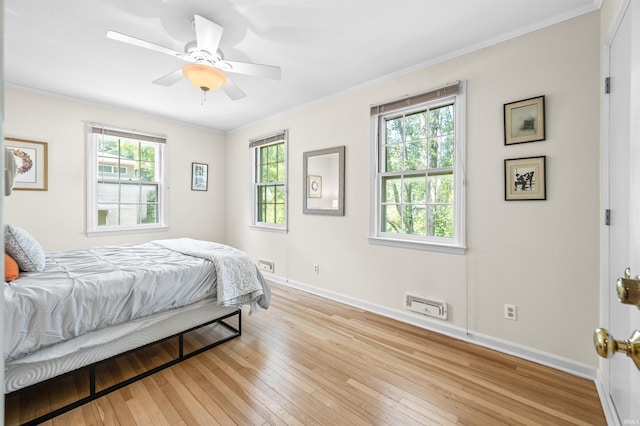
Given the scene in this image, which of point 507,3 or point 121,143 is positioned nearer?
point 507,3

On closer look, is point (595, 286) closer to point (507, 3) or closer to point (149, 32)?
point (507, 3)

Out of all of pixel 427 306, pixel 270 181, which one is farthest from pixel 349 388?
pixel 270 181

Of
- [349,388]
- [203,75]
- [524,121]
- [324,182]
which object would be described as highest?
[203,75]

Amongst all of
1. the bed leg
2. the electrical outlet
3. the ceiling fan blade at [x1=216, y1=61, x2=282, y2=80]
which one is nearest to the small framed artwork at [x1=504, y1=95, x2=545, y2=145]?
the electrical outlet

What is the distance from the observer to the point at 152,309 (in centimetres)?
199

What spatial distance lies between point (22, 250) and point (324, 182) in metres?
2.80

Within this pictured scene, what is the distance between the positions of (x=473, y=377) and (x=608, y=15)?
8.16ft

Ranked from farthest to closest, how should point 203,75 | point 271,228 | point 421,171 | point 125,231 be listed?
1. point 271,228
2. point 125,231
3. point 421,171
4. point 203,75

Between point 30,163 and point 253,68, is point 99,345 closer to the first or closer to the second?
point 253,68

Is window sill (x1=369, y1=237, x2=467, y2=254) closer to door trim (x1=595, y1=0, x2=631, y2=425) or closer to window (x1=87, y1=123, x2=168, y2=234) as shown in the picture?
door trim (x1=595, y1=0, x2=631, y2=425)

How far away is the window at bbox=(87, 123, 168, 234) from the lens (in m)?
3.77

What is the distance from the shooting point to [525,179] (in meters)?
2.20

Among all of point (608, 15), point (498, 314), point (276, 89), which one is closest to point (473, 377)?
point (498, 314)

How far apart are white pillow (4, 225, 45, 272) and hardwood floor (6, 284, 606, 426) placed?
87 cm
